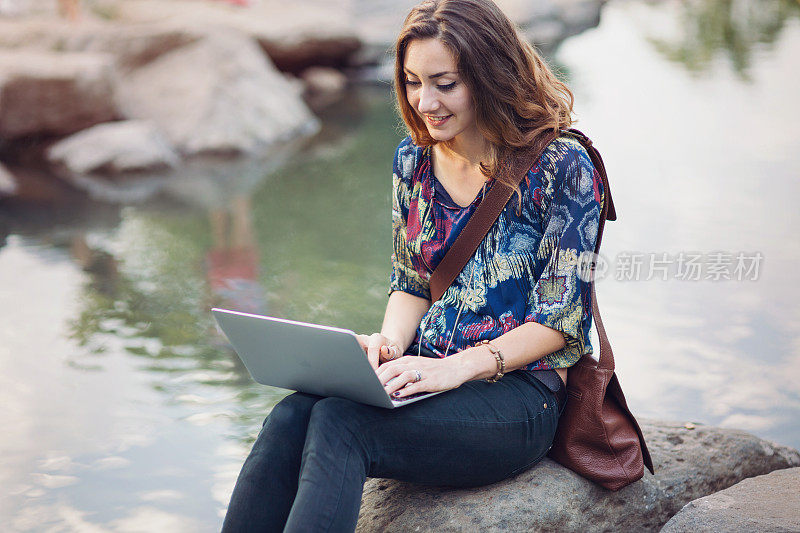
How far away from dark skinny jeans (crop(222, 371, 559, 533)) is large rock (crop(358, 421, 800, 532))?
58mm

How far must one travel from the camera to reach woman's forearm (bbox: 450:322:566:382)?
5.54 ft

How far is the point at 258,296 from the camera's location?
12.8ft

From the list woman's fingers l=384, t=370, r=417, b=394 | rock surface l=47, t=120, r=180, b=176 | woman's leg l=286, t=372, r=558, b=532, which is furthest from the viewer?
rock surface l=47, t=120, r=180, b=176

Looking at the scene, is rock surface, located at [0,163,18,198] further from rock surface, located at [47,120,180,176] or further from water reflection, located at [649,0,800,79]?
water reflection, located at [649,0,800,79]

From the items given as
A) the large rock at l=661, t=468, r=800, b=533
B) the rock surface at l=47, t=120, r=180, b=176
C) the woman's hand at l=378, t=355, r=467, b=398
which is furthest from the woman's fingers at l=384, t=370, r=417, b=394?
the rock surface at l=47, t=120, r=180, b=176

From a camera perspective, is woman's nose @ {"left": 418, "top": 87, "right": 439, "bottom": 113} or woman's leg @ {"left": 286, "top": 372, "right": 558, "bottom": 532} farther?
woman's nose @ {"left": 418, "top": 87, "right": 439, "bottom": 113}

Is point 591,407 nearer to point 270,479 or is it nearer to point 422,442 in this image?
point 422,442

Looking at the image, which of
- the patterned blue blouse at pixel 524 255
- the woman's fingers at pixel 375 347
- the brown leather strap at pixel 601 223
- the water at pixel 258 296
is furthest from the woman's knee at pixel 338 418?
the water at pixel 258 296

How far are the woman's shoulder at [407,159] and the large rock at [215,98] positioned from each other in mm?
4972

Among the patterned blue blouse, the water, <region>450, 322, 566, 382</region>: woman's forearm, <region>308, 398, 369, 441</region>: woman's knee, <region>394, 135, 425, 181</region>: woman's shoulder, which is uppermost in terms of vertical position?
<region>394, 135, 425, 181</region>: woman's shoulder

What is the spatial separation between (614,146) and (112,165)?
3.51 meters

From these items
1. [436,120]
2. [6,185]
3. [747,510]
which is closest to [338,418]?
[436,120]

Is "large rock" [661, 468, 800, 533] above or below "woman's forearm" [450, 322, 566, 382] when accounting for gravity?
below

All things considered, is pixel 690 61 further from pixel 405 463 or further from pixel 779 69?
pixel 405 463
